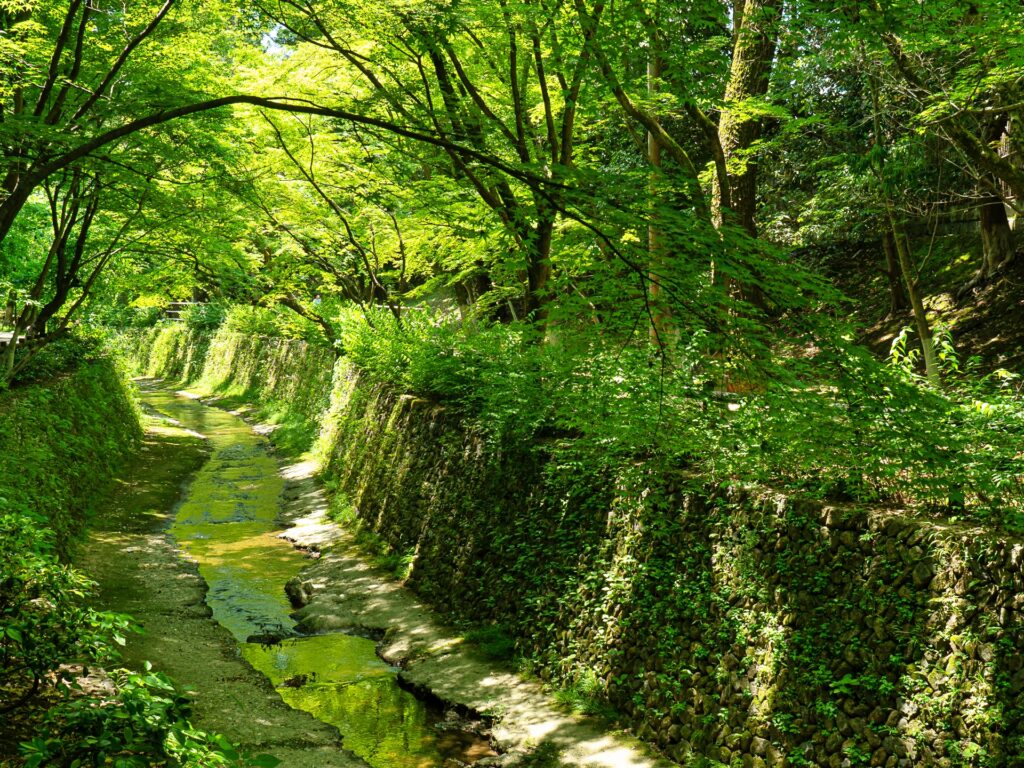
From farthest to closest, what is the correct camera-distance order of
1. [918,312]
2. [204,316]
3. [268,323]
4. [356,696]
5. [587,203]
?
1. [204,316]
2. [268,323]
3. [918,312]
4. [356,696]
5. [587,203]

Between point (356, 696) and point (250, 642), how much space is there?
2197mm

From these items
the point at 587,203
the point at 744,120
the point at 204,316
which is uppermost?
the point at 744,120

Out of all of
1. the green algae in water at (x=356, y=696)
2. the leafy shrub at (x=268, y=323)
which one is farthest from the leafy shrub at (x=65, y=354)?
the green algae in water at (x=356, y=696)

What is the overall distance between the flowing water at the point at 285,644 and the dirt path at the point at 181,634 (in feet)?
0.95

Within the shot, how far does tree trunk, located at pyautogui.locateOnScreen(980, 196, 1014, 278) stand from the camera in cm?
1761

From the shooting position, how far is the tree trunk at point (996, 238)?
57.8ft

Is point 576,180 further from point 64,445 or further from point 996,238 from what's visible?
point 996,238

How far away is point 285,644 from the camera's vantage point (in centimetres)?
1070

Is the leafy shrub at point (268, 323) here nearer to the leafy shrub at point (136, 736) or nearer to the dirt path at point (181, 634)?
the dirt path at point (181, 634)

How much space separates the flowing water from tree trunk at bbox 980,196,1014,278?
15.8 m

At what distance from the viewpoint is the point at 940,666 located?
18.3ft

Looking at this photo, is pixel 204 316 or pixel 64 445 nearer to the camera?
pixel 64 445

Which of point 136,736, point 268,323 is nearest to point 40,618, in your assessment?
point 136,736

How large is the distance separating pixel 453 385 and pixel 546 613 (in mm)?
5236
